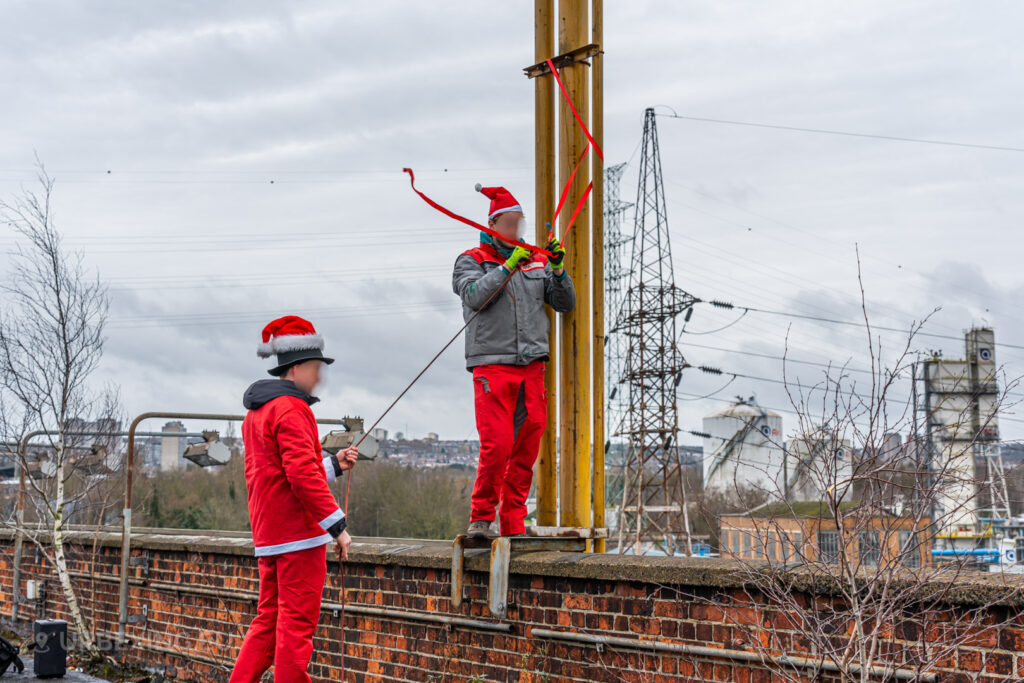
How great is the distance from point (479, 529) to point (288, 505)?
136 cm

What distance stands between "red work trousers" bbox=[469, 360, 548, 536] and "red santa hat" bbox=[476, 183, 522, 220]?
2.88 ft

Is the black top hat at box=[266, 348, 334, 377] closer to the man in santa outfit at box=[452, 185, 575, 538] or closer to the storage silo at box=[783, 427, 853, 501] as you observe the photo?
the man in santa outfit at box=[452, 185, 575, 538]

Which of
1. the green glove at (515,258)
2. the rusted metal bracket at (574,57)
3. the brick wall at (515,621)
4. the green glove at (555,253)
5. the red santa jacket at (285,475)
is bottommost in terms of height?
the brick wall at (515,621)

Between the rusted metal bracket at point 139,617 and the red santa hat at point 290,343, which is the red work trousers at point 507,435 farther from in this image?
the rusted metal bracket at point 139,617

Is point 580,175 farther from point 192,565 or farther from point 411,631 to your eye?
point 192,565

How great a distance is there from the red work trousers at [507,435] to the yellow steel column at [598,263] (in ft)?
1.56

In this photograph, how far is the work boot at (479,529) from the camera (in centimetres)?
595

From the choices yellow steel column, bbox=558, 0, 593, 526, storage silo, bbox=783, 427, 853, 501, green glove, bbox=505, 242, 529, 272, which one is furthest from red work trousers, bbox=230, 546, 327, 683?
storage silo, bbox=783, 427, 853, 501

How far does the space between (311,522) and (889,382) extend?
8.74 feet

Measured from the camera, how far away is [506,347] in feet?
19.2

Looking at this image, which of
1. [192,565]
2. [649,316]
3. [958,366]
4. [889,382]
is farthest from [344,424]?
[958,366]

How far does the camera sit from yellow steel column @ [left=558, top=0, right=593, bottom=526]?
642 cm

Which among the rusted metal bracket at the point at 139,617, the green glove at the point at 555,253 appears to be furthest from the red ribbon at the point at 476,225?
the rusted metal bracket at the point at 139,617

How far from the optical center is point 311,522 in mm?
4969
